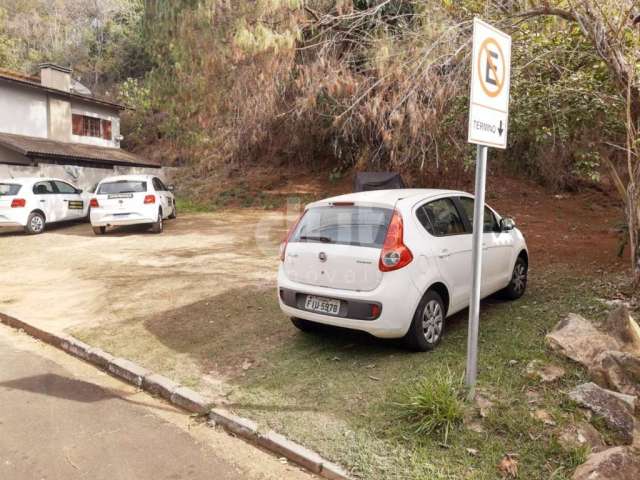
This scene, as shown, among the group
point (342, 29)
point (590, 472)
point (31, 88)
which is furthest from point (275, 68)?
point (31, 88)

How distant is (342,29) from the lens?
12219 mm

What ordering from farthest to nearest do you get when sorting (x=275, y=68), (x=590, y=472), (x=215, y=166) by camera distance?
1. (x=215, y=166)
2. (x=275, y=68)
3. (x=590, y=472)

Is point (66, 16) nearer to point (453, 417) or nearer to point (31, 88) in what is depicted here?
Result: point (31, 88)

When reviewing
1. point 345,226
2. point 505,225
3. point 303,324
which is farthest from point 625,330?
point 303,324

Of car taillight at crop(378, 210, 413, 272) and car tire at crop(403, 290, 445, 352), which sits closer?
car taillight at crop(378, 210, 413, 272)

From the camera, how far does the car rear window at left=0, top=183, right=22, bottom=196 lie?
48.0ft

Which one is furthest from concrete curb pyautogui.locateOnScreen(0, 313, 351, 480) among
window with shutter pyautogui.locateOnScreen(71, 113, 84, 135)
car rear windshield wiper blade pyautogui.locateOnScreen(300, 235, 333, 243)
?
window with shutter pyautogui.locateOnScreen(71, 113, 84, 135)

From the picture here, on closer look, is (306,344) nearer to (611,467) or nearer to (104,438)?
(104,438)

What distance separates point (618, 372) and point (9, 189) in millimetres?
15831

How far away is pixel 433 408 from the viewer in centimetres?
376

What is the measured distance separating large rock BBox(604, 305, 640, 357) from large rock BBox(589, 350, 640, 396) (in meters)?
0.54

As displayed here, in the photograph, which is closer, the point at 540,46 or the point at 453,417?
the point at 453,417

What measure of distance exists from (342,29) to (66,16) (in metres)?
46.0

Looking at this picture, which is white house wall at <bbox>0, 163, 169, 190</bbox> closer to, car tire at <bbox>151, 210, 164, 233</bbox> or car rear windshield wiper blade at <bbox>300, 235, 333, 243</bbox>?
car tire at <bbox>151, 210, 164, 233</bbox>
